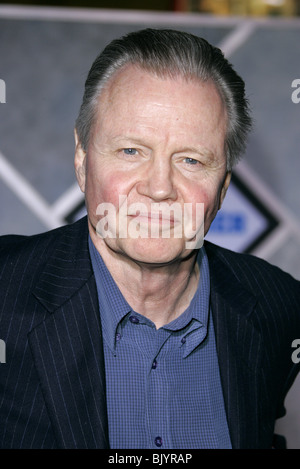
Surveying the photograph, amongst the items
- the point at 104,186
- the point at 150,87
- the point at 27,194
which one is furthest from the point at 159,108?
the point at 27,194

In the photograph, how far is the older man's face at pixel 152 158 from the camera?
1.17 metres

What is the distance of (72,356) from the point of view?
1.20 metres

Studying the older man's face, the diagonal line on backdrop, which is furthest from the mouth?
the diagonal line on backdrop

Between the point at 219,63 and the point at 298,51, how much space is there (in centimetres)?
133

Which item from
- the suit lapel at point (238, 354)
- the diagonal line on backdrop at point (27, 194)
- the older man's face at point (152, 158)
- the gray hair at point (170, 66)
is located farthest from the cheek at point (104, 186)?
A: the diagonal line on backdrop at point (27, 194)

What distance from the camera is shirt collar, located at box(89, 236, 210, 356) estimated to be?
128cm

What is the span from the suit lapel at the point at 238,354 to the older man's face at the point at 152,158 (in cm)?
23

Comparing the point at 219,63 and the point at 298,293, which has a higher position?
the point at 219,63

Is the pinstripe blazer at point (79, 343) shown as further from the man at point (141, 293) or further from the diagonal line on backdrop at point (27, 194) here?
the diagonal line on backdrop at point (27, 194)

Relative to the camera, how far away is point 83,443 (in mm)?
1145

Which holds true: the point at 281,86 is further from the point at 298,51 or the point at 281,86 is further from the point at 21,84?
the point at 21,84

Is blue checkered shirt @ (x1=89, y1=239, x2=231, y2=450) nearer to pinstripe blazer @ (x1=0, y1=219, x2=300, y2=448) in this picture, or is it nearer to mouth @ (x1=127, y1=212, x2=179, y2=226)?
pinstripe blazer @ (x1=0, y1=219, x2=300, y2=448)

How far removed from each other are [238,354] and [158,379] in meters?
0.20
